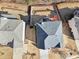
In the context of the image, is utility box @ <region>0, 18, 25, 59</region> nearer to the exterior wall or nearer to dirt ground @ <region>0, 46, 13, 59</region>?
the exterior wall

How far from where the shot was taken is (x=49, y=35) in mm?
11039

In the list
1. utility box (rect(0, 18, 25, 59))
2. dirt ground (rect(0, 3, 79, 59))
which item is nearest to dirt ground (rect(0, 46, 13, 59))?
dirt ground (rect(0, 3, 79, 59))

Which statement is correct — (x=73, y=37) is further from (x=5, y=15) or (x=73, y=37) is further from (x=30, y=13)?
(x=5, y=15)

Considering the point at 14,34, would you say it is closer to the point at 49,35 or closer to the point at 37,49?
the point at 37,49

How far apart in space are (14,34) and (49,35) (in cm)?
156

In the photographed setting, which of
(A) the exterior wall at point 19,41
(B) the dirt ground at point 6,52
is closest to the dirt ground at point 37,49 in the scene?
(B) the dirt ground at point 6,52

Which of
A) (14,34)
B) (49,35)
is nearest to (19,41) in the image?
(14,34)

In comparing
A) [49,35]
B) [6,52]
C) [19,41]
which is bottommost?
[6,52]

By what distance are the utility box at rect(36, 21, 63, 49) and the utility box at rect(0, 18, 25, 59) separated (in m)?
0.74

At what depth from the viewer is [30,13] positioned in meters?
12.5

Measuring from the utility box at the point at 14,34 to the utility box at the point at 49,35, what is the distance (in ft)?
2.44

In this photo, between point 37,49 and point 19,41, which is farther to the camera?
point 19,41

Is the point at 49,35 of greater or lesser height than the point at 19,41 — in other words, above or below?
above

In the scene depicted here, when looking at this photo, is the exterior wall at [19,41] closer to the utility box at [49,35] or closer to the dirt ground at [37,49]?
the dirt ground at [37,49]
